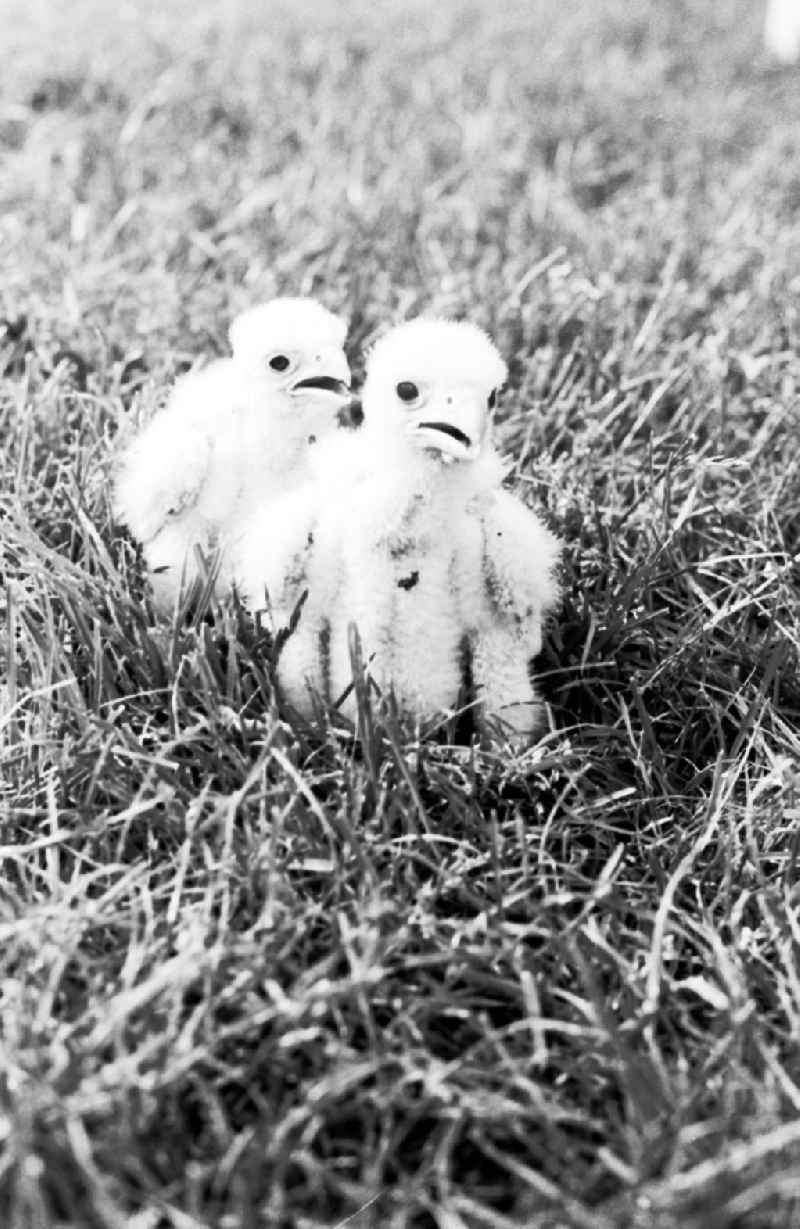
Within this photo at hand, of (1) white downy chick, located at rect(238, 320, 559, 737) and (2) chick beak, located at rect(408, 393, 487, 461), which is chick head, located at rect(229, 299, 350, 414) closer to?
(1) white downy chick, located at rect(238, 320, 559, 737)

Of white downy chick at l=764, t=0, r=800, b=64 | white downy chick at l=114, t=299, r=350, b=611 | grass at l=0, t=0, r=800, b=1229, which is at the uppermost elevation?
white downy chick at l=764, t=0, r=800, b=64

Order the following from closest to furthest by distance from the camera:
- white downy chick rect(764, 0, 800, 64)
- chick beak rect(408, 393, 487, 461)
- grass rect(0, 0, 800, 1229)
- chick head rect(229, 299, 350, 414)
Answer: grass rect(0, 0, 800, 1229) → chick beak rect(408, 393, 487, 461) → chick head rect(229, 299, 350, 414) → white downy chick rect(764, 0, 800, 64)

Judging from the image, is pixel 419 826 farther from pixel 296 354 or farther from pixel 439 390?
pixel 296 354

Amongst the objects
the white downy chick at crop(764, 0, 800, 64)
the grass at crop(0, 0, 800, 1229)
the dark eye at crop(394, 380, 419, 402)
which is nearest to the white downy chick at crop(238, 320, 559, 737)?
the dark eye at crop(394, 380, 419, 402)

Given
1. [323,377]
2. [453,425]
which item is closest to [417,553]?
[453,425]

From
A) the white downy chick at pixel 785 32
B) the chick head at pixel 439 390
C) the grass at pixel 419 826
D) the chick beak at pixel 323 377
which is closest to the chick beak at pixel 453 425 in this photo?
the chick head at pixel 439 390

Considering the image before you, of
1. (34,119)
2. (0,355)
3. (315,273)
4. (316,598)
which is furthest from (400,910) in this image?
(34,119)
